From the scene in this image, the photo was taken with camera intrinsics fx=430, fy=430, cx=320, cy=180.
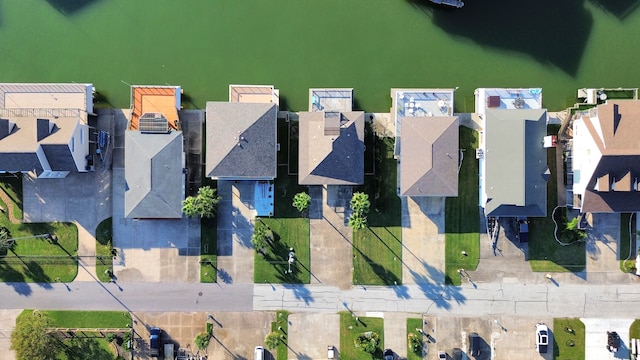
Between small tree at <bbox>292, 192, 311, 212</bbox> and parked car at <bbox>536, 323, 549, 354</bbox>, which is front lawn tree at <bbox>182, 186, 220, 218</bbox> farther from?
parked car at <bbox>536, 323, 549, 354</bbox>

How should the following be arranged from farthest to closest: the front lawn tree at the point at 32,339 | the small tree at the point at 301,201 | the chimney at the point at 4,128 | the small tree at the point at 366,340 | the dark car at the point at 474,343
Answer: the dark car at the point at 474,343 < the small tree at the point at 366,340 < the small tree at the point at 301,201 < the front lawn tree at the point at 32,339 < the chimney at the point at 4,128

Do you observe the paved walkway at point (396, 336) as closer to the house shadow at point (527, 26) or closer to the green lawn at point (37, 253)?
the house shadow at point (527, 26)

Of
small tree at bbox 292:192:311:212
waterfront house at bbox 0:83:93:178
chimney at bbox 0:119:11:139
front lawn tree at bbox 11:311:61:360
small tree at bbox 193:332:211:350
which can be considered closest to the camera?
waterfront house at bbox 0:83:93:178

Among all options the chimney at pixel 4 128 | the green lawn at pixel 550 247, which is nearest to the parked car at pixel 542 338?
the green lawn at pixel 550 247

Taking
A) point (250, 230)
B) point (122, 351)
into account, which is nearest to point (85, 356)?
point (122, 351)

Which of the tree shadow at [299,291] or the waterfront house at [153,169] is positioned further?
the tree shadow at [299,291]

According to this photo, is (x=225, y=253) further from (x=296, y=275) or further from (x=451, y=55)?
(x=451, y=55)

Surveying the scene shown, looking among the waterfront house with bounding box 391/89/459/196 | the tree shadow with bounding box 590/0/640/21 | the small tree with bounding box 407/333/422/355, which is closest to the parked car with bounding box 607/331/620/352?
the small tree with bounding box 407/333/422/355
